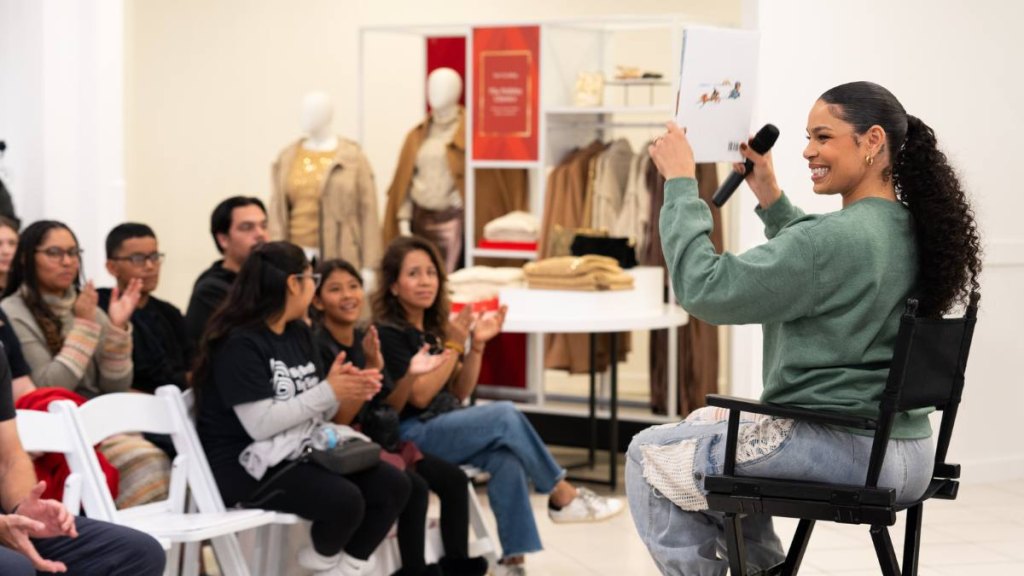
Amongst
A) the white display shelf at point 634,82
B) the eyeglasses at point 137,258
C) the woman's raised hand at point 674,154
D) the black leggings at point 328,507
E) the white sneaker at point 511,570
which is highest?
the white display shelf at point 634,82

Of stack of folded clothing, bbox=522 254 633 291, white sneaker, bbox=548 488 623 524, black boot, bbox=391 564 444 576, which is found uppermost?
stack of folded clothing, bbox=522 254 633 291

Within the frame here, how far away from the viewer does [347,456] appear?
388 cm

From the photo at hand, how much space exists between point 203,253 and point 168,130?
829 millimetres

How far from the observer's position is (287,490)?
3.84 metres

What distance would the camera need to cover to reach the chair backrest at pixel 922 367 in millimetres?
2590

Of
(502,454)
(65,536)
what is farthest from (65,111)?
(65,536)

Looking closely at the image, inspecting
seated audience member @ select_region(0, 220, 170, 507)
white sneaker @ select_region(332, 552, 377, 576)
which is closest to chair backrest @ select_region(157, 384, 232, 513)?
white sneaker @ select_region(332, 552, 377, 576)

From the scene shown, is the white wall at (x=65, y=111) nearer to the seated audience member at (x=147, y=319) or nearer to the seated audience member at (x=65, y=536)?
the seated audience member at (x=147, y=319)

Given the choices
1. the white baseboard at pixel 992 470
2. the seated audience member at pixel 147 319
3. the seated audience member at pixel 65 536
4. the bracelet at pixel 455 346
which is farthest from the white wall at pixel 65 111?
the white baseboard at pixel 992 470

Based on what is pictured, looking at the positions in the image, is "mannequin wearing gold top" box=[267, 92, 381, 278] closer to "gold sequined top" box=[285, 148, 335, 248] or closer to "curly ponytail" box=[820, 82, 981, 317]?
"gold sequined top" box=[285, 148, 335, 248]

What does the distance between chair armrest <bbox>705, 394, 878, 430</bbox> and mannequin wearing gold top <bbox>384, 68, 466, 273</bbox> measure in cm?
458

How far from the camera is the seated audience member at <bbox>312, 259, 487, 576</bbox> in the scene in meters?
4.17

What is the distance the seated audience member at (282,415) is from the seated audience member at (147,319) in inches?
30.7

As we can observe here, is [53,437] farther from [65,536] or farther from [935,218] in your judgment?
[935,218]
